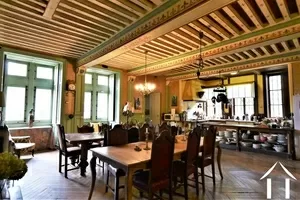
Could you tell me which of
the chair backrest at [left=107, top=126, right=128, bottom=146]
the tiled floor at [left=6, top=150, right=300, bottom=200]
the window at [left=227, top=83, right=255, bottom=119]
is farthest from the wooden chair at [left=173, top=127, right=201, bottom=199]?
the window at [left=227, top=83, right=255, bottom=119]

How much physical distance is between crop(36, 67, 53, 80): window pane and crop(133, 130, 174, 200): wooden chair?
17.7 ft

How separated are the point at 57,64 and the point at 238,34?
18.0 ft

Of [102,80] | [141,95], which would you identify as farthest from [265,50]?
[102,80]

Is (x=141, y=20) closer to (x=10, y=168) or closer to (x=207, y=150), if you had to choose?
(x=207, y=150)

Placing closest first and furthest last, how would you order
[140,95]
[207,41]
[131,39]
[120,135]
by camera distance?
[120,135] < [131,39] < [207,41] < [140,95]

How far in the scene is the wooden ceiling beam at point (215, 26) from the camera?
11.6 ft

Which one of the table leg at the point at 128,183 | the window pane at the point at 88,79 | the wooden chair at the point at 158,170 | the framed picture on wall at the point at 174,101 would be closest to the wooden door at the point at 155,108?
the framed picture on wall at the point at 174,101

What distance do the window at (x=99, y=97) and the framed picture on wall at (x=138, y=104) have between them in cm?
94

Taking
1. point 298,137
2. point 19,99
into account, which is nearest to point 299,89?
point 298,137

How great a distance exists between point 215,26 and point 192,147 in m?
2.48

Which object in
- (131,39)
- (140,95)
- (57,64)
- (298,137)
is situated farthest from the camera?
(140,95)

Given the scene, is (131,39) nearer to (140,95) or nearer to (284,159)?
(140,95)

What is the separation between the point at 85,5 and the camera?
3.06 m

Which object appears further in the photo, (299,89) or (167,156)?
(299,89)
